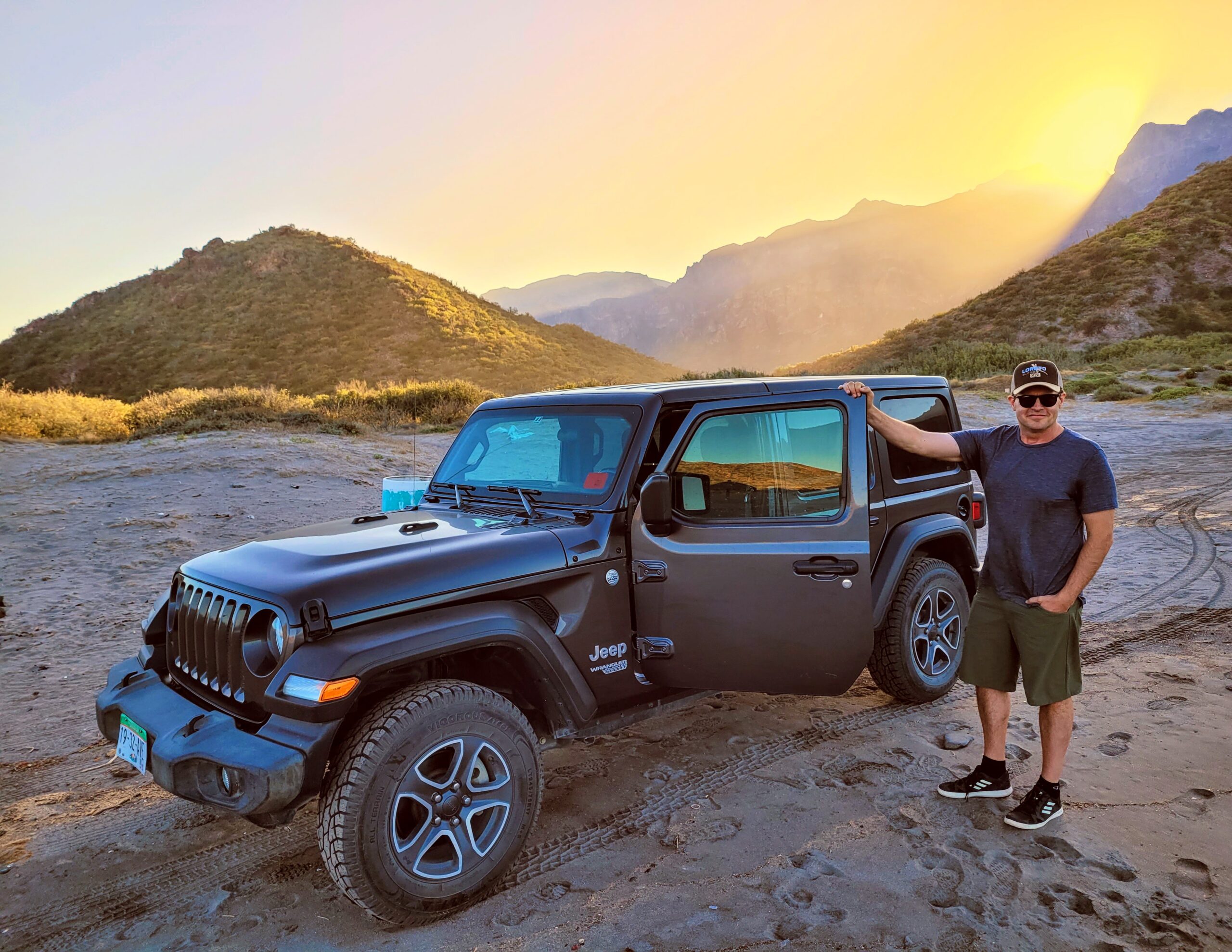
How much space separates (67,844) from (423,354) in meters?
44.0

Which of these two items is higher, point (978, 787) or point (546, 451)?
point (546, 451)

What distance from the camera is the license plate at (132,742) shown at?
303cm

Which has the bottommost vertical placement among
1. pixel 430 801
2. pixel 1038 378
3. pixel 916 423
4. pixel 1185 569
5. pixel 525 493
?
pixel 1185 569

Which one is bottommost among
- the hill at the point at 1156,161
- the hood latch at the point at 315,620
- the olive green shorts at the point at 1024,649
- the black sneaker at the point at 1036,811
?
the black sneaker at the point at 1036,811

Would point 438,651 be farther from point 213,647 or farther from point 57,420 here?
point 57,420

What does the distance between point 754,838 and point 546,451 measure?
2013mm

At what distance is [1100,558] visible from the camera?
3293 mm

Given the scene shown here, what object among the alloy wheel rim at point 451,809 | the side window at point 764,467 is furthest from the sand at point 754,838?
the side window at point 764,467

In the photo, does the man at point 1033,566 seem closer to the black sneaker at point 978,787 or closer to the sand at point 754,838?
the black sneaker at point 978,787

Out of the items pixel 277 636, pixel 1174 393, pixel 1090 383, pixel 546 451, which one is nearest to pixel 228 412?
pixel 546 451

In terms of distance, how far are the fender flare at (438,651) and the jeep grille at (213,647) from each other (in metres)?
0.23

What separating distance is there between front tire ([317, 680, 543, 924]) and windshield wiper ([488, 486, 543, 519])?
2.94ft

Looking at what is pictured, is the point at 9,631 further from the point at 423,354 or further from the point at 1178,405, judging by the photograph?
the point at 423,354

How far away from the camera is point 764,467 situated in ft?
12.5
